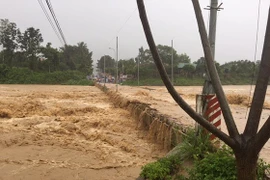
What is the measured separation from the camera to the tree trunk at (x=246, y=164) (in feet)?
8.50

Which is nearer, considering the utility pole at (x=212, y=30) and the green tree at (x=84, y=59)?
the utility pole at (x=212, y=30)

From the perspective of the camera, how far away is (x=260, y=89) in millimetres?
2418

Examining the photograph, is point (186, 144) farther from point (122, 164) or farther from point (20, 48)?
point (20, 48)

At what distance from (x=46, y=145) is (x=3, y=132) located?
2.79 m

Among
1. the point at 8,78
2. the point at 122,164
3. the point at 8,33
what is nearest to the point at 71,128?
the point at 122,164

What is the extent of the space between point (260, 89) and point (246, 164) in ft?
2.33

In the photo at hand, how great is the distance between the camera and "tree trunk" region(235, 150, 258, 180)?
2.59 m

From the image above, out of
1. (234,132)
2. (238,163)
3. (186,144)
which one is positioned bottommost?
(186,144)

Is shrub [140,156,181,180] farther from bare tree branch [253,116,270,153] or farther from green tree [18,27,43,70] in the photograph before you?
green tree [18,27,43,70]

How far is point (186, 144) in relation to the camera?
6141mm

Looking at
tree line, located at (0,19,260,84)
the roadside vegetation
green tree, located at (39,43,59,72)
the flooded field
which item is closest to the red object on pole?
the roadside vegetation

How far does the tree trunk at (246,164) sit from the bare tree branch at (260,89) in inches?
7.6

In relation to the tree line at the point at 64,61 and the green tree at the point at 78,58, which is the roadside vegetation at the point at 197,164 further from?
the green tree at the point at 78,58

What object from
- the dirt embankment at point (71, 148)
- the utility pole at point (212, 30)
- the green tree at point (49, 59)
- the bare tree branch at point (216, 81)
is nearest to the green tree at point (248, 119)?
the bare tree branch at point (216, 81)
